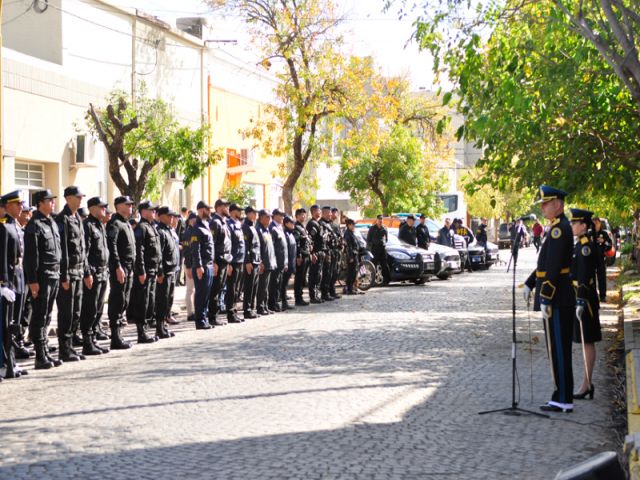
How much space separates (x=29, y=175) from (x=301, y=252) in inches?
280

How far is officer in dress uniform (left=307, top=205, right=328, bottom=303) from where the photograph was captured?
21844 millimetres

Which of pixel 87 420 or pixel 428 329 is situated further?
pixel 428 329

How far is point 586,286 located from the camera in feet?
32.5

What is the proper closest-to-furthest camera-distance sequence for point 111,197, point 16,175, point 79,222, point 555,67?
point 79,222 → point 555,67 → point 16,175 → point 111,197

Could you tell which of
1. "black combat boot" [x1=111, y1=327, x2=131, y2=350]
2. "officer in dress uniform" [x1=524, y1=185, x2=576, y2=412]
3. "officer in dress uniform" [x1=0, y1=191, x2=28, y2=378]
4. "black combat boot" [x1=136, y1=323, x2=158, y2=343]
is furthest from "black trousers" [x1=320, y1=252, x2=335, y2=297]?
"officer in dress uniform" [x1=524, y1=185, x2=576, y2=412]

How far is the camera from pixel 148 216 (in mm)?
15031

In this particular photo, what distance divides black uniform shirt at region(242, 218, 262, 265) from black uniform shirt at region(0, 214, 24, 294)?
6458 millimetres

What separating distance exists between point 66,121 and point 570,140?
540 inches

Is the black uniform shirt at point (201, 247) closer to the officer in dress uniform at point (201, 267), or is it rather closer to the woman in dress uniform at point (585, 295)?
the officer in dress uniform at point (201, 267)

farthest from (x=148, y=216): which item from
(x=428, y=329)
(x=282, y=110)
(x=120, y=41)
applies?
(x=282, y=110)

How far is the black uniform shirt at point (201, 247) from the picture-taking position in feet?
54.0

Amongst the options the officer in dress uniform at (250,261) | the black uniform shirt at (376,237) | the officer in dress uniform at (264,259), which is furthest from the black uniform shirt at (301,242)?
the black uniform shirt at (376,237)

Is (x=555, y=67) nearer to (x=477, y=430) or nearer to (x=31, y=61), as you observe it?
(x=477, y=430)

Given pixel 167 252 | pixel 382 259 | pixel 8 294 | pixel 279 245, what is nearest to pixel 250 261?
pixel 279 245
